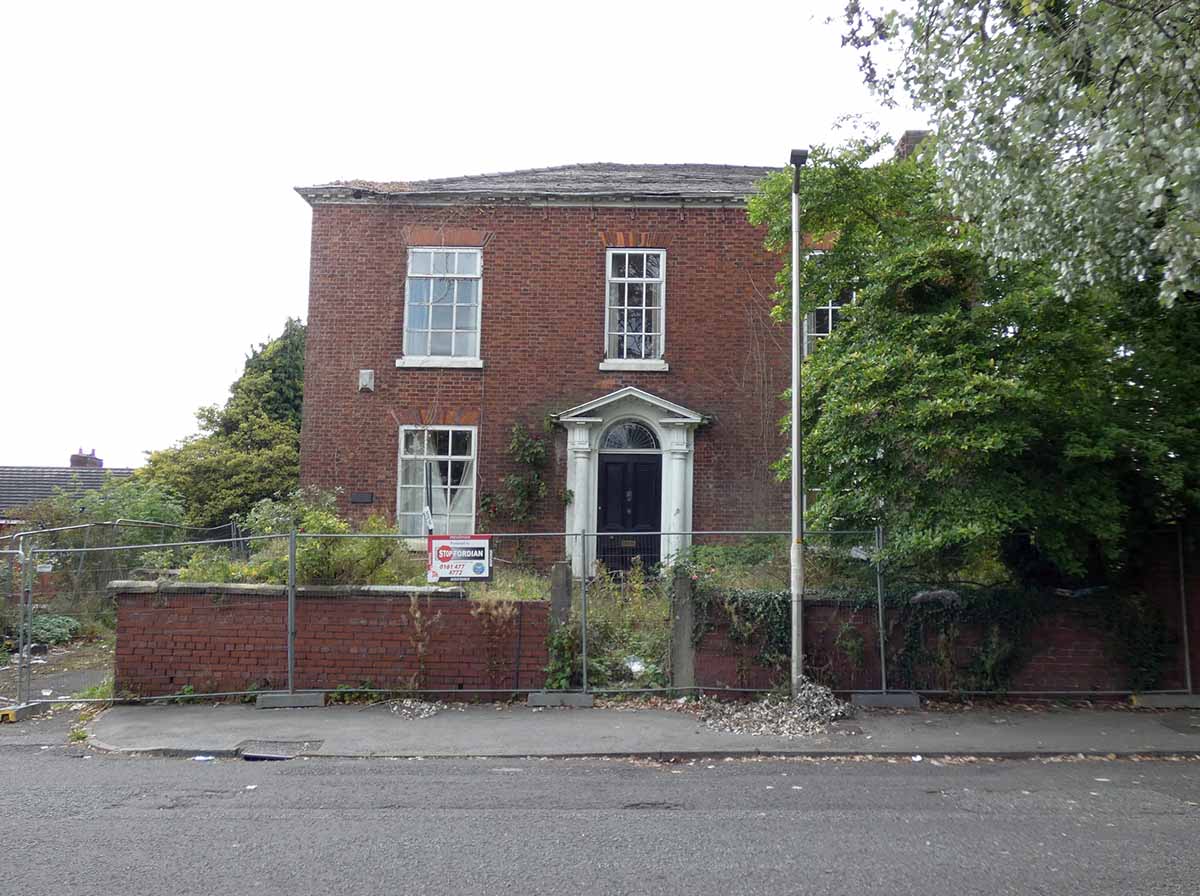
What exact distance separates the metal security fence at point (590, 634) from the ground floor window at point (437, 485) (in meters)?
6.11

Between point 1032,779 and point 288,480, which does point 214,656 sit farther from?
point 288,480

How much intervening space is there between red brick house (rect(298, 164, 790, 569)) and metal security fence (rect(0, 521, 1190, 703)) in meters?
6.07

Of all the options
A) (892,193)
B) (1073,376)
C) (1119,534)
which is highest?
(892,193)

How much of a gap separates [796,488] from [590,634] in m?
2.66

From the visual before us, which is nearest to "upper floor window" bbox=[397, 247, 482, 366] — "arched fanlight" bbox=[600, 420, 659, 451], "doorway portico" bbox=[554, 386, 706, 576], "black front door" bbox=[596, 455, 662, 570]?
"doorway portico" bbox=[554, 386, 706, 576]

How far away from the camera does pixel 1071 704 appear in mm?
9578

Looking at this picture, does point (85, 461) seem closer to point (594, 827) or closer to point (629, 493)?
point (629, 493)

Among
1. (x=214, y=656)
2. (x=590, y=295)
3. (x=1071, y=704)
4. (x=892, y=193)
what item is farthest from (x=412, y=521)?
(x=1071, y=704)

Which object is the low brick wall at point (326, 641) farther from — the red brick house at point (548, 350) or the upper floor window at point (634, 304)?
the upper floor window at point (634, 304)

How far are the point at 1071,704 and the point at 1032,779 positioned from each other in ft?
9.68

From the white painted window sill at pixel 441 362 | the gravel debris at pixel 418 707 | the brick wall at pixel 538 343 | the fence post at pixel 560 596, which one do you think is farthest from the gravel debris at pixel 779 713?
the white painted window sill at pixel 441 362

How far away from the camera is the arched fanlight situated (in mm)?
16188

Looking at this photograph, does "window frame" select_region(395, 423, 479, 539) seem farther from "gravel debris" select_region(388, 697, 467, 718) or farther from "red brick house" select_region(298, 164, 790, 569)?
"gravel debris" select_region(388, 697, 467, 718)

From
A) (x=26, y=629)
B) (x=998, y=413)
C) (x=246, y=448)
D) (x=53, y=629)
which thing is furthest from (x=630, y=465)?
(x=246, y=448)
